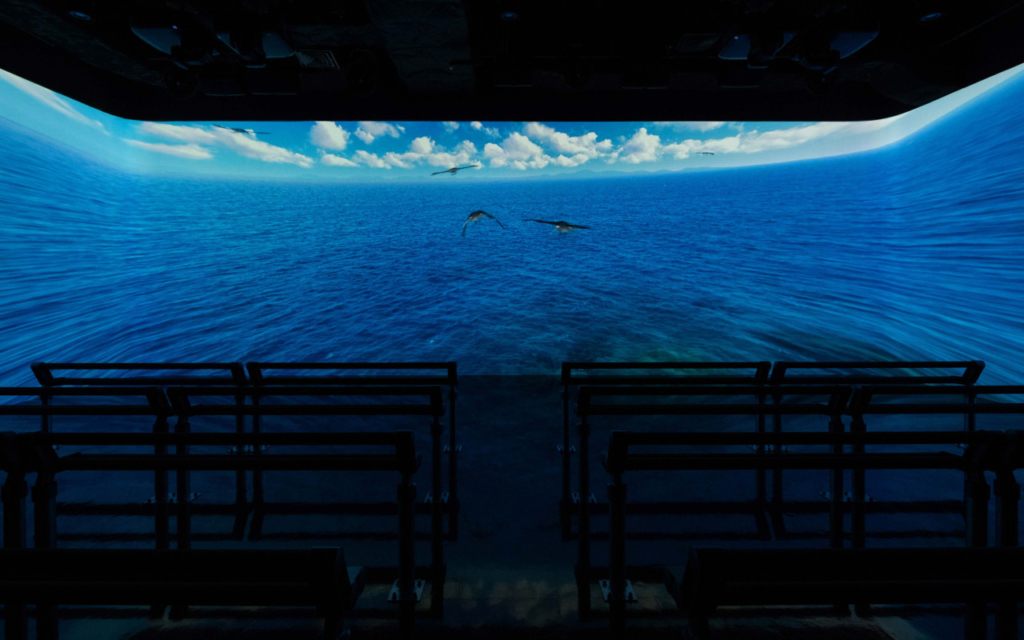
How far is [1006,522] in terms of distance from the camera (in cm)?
116

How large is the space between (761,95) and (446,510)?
504cm

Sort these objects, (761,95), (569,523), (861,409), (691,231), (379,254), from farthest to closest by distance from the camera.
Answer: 1. (691,231)
2. (379,254)
3. (761,95)
4. (569,523)
5. (861,409)

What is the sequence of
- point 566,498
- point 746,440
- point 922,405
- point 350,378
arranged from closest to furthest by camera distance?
point 746,440 → point 922,405 → point 350,378 → point 566,498

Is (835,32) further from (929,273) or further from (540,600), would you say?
(929,273)

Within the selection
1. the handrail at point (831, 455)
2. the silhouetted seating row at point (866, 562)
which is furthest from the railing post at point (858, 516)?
the handrail at point (831, 455)

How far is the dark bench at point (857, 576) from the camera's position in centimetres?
76

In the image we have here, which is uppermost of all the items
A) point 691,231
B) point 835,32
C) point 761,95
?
point 691,231

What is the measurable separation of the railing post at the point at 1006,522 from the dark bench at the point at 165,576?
1614 millimetres

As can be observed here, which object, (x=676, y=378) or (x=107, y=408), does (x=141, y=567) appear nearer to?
(x=107, y=408)

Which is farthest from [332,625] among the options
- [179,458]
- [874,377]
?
[874,377]

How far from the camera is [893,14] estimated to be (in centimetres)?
333

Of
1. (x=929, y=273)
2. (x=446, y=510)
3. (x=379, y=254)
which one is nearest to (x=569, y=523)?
(x=446, y=510)

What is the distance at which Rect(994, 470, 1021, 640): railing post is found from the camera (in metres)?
1.10

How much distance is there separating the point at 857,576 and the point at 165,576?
1249mm
